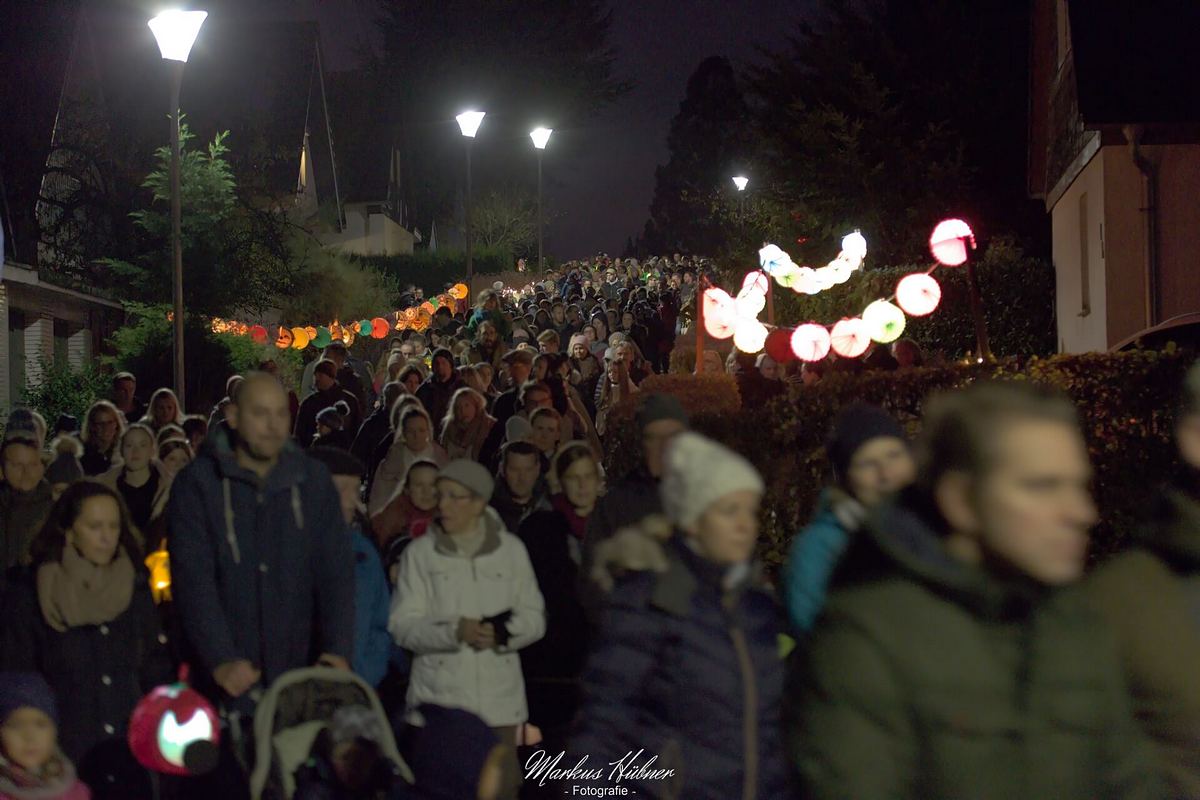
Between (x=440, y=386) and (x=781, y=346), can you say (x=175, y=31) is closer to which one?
(x=440, y=386)

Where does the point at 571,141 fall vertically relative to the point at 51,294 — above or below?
above

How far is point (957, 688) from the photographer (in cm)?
261

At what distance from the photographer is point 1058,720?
262 cm

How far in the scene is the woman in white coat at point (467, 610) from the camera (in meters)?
5.80

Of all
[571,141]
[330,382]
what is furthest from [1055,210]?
[571,141]

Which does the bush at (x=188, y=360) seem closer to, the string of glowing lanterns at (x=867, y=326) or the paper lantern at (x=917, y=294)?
the string of glowing lanterns at (x=867, y=326)

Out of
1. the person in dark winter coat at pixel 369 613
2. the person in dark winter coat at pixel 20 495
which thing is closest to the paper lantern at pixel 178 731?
the person in dark winter coat at pixel 369 613

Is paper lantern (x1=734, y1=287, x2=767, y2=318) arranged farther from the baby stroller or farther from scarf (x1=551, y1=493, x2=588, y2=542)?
the baby stroller

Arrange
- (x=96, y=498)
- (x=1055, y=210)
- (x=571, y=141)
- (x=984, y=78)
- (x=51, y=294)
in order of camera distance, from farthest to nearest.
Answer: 1. (x=571, y=141)
2. (x=984, y=78)
3. (x=51, y=294)
4. (x=1055, y=210)
5. (x=96, y=498)

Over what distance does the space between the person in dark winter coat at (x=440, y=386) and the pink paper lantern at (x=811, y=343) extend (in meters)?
4.14

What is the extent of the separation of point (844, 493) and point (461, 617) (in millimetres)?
1882

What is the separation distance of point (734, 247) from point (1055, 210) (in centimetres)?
853

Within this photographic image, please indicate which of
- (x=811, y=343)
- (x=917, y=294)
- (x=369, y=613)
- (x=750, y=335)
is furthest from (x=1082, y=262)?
(x=369, y=613)

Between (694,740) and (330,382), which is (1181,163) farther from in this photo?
(694,740)
